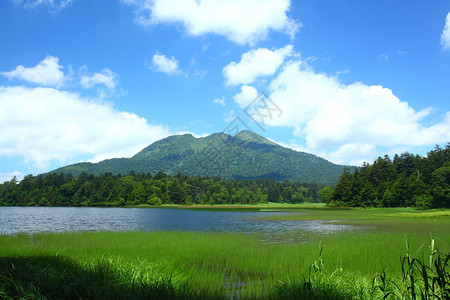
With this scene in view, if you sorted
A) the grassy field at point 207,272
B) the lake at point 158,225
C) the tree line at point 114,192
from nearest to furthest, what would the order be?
the grassy field at point 207,272 → the lake at point 158,225 → the tree line at point 114,192

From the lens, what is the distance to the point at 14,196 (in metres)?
160

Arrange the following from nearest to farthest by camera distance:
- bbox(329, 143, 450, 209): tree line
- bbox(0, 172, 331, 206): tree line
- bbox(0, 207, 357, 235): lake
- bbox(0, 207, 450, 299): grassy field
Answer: bbox(0, 207, 450, 299): grassy field, bbox(0, 207, 357, 235): lake, bbox(329, 143, 450, 209): tree line, bbox(0, 172, 331, 206): tree line

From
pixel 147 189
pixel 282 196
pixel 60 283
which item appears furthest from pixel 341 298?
pixel 282 196

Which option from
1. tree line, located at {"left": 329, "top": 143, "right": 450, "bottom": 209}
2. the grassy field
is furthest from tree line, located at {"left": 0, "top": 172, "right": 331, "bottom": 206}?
the grassy field

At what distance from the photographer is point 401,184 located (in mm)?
102688

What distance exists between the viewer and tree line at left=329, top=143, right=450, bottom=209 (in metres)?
88.1

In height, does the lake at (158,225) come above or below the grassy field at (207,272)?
below

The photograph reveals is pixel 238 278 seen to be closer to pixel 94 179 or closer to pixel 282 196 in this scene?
pixel 94 179

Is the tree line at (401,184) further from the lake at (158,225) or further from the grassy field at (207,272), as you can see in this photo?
the grassy field at (207,272)

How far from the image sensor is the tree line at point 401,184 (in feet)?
289

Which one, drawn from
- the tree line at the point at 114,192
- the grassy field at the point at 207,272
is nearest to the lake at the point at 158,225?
the grassy field at the point at 207,272

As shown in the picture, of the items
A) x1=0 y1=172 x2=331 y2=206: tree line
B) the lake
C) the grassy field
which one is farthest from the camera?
x1=0 y1=172 x2=331 y2=206: tree line

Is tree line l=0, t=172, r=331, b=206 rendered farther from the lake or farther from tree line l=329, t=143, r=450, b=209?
the lake

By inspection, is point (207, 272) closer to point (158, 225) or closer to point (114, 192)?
point (158, 225)
